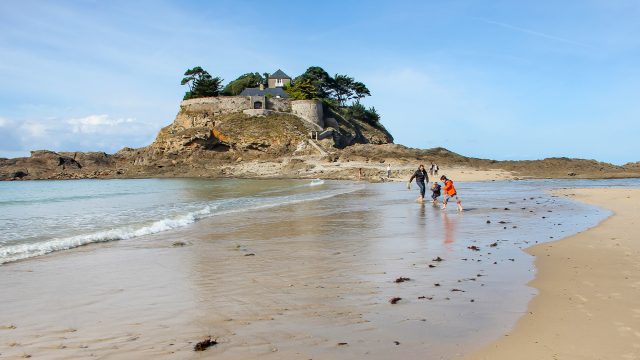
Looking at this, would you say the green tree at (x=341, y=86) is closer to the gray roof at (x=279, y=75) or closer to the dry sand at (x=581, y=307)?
the gray roof at (x=279, y=75)

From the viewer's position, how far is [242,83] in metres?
80.5

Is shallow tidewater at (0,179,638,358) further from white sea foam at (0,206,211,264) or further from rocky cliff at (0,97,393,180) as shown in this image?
rocky cliff at (0,97,393,180)

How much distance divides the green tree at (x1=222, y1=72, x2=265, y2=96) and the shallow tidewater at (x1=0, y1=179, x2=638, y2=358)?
6718cm

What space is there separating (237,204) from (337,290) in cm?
1584

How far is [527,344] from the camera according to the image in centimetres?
444

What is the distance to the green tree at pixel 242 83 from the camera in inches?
3087

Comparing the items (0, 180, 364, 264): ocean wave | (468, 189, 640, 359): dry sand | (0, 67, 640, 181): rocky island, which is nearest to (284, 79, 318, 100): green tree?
(0, 67, 640, 181): rocky island

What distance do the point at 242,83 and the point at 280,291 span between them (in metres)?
76.9

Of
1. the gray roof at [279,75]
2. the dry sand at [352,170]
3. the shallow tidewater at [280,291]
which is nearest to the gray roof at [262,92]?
the gray roof at [279,75]

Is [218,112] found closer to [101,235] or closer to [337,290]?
[101,235]

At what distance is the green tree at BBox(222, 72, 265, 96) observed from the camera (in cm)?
7841

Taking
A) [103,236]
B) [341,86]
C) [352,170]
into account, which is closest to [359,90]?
[341,86]

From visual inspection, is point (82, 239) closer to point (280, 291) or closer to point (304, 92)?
point (280, 291)

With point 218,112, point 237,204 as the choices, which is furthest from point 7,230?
point 218,112
